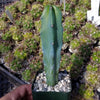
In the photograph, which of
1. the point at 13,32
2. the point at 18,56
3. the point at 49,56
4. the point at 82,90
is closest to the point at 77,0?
the point at 13,32

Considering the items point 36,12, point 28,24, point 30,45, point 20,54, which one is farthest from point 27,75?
point 36,12

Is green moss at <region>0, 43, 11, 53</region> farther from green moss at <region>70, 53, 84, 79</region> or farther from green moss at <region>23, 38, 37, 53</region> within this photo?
green moss at <region>70, 53, 84, 79</region>

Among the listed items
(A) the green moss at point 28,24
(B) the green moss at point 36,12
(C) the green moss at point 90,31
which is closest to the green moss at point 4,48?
(A) the green moss at point 28,24

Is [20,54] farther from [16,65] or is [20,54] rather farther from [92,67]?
[92,67]

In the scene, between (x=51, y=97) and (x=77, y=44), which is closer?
(x=51, y=97)

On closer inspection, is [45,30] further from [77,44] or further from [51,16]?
[77,44]
